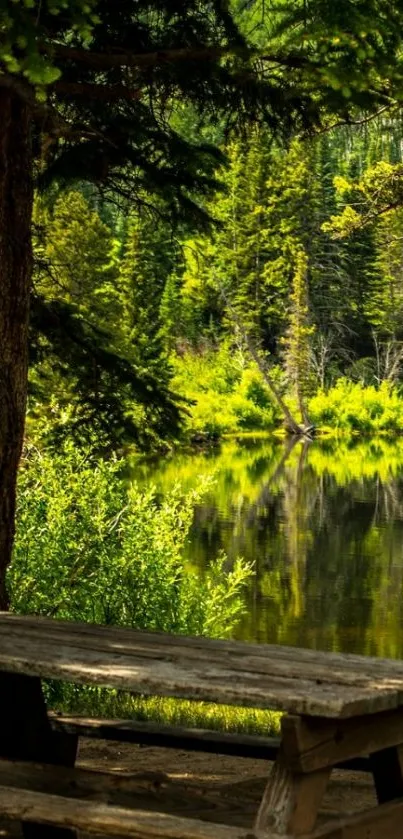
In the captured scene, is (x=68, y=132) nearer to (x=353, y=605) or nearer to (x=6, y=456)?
(x=6, y=456)

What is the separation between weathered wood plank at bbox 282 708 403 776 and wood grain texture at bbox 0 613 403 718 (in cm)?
10

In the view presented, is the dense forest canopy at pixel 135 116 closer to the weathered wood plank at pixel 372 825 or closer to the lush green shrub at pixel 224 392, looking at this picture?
the weathered wood plank at pixel 372 825

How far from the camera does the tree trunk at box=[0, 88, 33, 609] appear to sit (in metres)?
6.24

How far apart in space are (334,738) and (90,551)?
5834mm

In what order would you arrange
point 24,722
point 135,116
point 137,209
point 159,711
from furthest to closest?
point 159,711 → point 137,209 → point 135,116 → point 24,722

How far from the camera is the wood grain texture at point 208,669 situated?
3.29 meters

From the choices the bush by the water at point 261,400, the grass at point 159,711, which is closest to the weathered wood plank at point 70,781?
the grass at point 159,711

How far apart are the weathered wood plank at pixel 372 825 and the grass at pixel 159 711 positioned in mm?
3188

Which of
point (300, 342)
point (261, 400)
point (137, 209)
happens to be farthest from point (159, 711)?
point (300, 342)

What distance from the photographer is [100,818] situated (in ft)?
11.7

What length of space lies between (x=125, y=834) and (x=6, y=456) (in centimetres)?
292

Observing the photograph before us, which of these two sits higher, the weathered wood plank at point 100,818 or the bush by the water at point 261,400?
the bush by the water at point 261,400

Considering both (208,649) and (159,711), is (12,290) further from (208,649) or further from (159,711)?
(159,711)

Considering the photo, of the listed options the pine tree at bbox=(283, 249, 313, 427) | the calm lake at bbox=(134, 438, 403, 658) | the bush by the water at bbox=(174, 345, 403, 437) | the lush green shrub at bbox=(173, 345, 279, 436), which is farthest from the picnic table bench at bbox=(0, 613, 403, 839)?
the pine tree at bbox=(283, 249, 313, 427)
